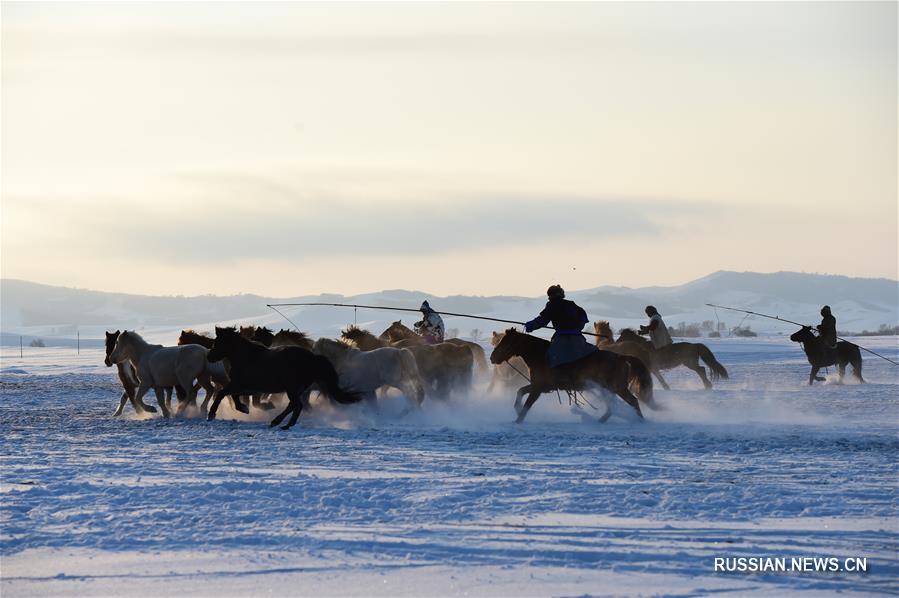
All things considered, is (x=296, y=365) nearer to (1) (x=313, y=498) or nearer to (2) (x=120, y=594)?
(1) (x=313, y=498)

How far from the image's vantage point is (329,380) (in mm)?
14906

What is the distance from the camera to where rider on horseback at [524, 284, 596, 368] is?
14.8 m

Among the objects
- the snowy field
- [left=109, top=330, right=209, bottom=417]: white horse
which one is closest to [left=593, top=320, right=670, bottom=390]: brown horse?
the snowy field

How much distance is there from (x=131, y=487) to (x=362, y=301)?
148029 mm

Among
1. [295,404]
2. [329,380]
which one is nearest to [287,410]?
[295,404]

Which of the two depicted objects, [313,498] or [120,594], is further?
[313,498]

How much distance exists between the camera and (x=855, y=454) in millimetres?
10938

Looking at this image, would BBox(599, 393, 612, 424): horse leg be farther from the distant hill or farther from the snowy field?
the distant hill

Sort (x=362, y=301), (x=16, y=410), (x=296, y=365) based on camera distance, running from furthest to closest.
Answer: (x=362, y=301) → (x=16, y=410) → (x=296, y=365)

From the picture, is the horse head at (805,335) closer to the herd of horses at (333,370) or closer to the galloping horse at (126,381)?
the herd of horses at (333,370)

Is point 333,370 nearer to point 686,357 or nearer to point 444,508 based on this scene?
point 444,508

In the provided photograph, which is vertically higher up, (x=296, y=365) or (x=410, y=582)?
(x=296, y=365)

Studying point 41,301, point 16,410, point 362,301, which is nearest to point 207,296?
point 41,301

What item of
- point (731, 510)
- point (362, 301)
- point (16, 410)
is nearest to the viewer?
point (731, 510)
